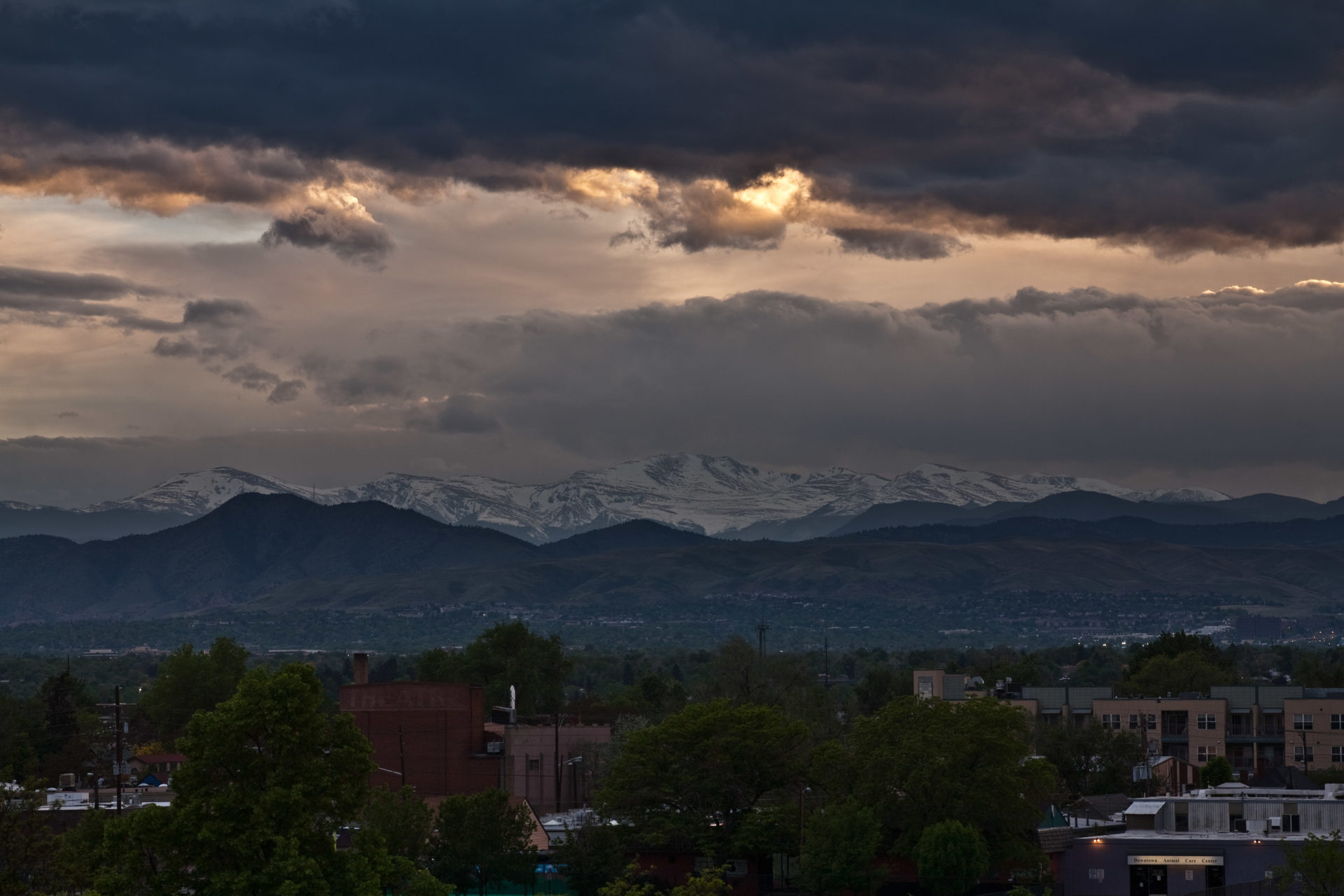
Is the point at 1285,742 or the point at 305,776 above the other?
the point at 305,776

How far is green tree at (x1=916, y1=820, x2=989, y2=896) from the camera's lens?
96.0 m

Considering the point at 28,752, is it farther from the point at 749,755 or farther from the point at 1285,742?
the point at 1285,742

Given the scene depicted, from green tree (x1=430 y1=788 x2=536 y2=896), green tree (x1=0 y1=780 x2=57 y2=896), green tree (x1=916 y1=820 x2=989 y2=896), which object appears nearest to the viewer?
green tree (x1=0 y1=780 x2=57 y2=896)

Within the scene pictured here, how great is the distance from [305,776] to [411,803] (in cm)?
3915

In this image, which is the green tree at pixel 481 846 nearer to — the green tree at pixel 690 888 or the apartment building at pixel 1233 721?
the green tree at pixel 690 888

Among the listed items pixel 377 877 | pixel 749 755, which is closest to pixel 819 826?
pixel 749 755

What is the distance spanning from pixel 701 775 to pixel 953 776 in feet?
46.8

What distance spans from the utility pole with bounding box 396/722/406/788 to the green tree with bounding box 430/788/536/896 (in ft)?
84.0

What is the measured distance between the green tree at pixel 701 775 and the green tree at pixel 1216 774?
178ft

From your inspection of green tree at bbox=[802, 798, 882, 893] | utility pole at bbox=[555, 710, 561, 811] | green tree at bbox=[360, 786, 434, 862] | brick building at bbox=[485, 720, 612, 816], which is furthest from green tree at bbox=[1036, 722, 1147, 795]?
green tree at bbox=[360, 786, 434, 862]

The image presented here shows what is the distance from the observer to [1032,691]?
19650 centimetres

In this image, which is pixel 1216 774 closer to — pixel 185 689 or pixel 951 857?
pixel 951 857

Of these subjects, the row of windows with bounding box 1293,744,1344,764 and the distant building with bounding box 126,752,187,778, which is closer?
the distant building with bounding box 126,752,187,778

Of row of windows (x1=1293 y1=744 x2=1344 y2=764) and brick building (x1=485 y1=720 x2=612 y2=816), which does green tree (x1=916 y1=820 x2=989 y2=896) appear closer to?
brick building (x1=485 y1=720 x2=612 y2=816)
